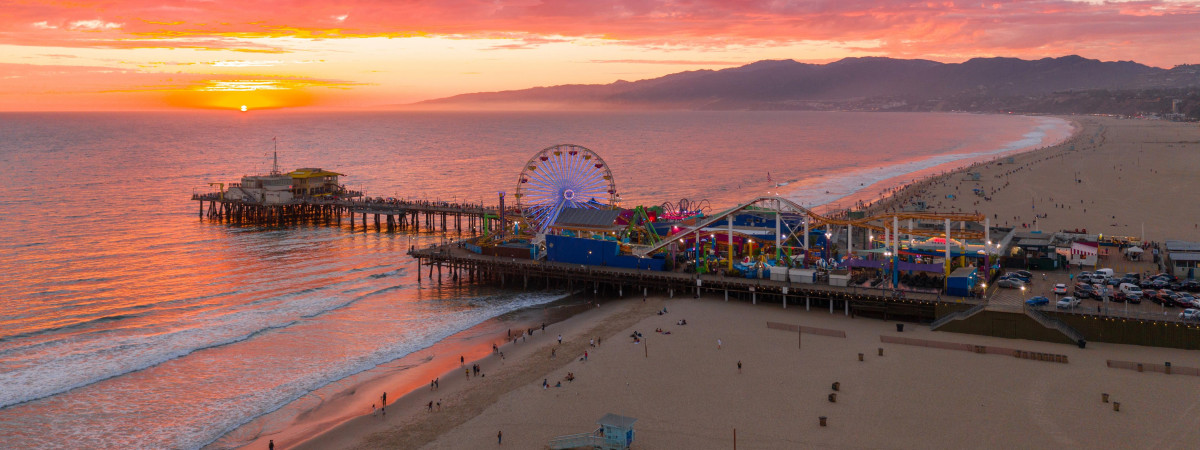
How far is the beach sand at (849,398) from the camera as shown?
27344 mm

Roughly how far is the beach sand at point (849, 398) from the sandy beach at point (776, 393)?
73mm

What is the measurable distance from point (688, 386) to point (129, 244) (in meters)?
52.3

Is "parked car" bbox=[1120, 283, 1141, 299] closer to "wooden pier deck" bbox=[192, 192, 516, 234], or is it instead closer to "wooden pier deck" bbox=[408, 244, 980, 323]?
"wooden pier deck" bbox=[408, 244, 980, 323]

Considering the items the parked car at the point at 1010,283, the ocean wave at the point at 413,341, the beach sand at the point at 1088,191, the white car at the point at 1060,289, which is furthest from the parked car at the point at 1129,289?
the ocean wave at the point at 413,341

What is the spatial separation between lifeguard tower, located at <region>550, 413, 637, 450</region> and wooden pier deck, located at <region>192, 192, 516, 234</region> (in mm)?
49348

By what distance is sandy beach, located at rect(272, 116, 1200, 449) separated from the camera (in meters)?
27.6

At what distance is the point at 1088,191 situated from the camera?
86.2 meters

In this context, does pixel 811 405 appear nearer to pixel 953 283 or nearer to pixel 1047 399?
pixel 1047 399

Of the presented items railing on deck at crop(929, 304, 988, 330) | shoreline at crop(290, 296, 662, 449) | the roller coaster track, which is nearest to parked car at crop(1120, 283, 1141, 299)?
railing on deck at crop(929, 304, 988, 330)

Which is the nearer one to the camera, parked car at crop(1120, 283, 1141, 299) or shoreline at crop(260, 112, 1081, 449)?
shoreline at crop(260, 112, 1081, 449)

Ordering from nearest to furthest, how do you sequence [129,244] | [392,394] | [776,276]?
[392,394]
[776,276]
[129,244]

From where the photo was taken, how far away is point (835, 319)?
4250cm

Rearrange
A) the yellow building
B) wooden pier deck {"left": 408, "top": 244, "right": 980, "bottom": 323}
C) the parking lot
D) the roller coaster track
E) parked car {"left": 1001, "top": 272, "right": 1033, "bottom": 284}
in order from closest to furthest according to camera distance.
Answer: the parking lot → wooden pier deck {"left": 408, "top": 244, "right": 980, "bottom": 323} → parked car {"left": 1001, "top": 272, "right": 1033, "bottom": 284} → the roller coaster track → the yellow building

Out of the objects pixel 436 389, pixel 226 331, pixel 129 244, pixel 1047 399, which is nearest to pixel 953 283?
pixel 1047 399
